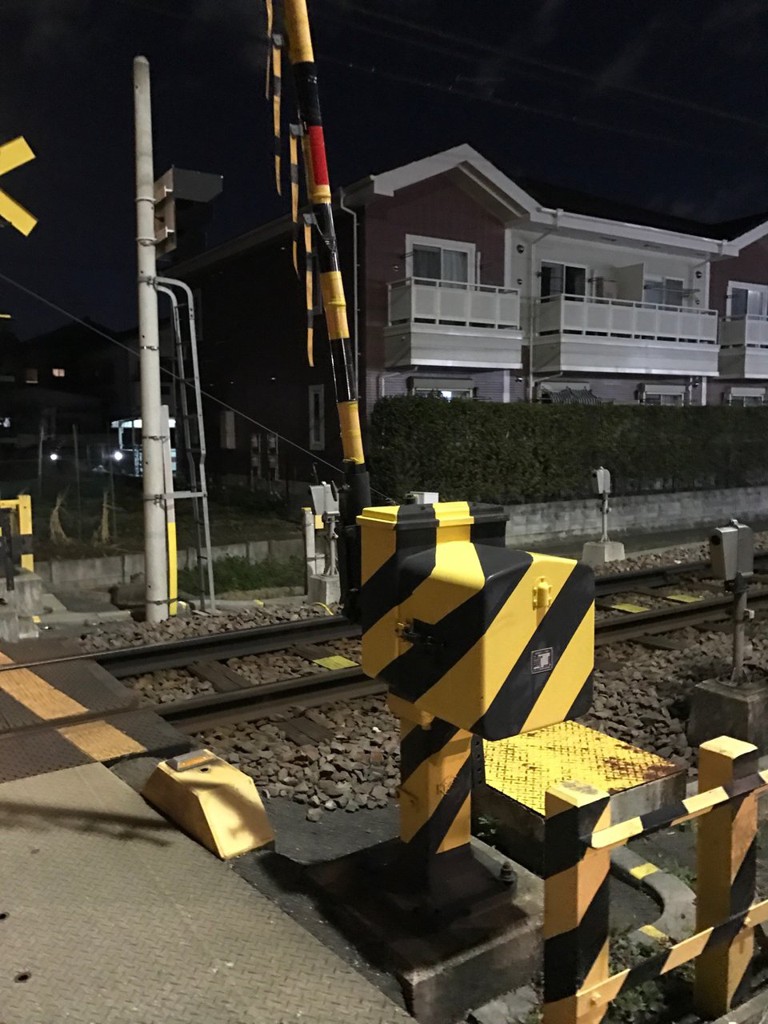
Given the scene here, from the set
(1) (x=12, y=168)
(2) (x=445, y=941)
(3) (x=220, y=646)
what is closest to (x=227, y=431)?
(1) (x=12, y=168)

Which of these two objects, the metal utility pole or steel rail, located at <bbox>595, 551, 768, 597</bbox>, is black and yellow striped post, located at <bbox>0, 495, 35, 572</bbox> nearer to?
the metal utility pole

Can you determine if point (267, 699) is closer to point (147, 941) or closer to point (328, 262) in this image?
point (147, 941)

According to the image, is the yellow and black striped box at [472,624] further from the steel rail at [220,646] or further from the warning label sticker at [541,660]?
the steel rail at [220,646]

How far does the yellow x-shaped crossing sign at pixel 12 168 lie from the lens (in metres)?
6.98

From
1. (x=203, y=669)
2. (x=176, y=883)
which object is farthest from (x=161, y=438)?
(x=176, y=883)

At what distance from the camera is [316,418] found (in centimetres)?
2003

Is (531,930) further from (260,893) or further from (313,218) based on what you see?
(313,218)

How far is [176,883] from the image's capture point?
3037 mm

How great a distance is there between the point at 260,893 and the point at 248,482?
1999cm

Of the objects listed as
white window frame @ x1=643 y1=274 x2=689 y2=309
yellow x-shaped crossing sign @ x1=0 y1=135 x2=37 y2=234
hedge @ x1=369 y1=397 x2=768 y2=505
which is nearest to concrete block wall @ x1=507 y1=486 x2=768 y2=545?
hedge @ x1=369 y1=397 x2=768 y2=505

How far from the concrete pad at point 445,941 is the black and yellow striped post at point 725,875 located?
595 mm

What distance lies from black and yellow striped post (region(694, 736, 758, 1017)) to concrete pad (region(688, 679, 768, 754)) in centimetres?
248

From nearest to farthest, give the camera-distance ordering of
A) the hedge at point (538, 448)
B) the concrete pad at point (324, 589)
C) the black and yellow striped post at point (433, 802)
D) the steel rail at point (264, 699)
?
1. the black and yellow striped post at point (433, 802)
2. the steel rail at point (264, 699)
3. the concrete pad at point (324, 589)
4. the hedge at point (538, 448)

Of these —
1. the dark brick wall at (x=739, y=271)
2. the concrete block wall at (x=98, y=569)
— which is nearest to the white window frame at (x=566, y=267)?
the dark brick wall at (x=739, y=271)
